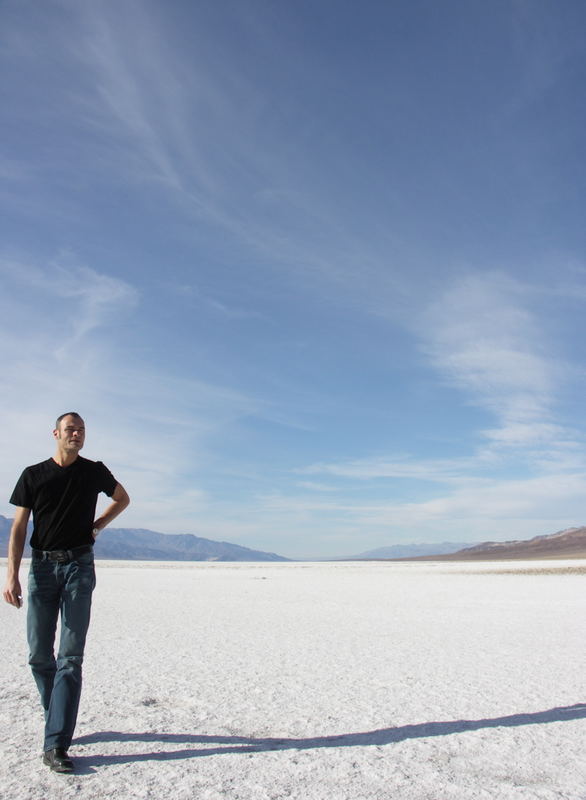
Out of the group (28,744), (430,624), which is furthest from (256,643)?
(28,744)

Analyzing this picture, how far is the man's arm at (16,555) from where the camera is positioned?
400 cm

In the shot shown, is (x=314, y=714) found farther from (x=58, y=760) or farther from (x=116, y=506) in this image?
(x=116, y=506)

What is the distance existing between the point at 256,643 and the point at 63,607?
518 centimetres

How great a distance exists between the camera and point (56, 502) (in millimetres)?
4105

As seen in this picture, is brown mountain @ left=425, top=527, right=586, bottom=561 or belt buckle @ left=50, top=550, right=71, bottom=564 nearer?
belt buckle @ left=50, top=550, right=71, bottom=564

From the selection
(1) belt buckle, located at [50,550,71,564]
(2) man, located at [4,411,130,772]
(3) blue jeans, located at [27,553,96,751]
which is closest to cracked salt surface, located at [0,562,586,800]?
(3) blue jeans, located at [27,553,96,751]

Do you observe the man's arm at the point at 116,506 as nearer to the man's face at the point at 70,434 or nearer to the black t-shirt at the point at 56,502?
the black t-shirt at the point at 56,502

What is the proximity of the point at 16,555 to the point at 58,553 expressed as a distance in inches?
15.3

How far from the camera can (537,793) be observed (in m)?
3.33

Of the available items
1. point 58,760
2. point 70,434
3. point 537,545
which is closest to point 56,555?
point 70,434

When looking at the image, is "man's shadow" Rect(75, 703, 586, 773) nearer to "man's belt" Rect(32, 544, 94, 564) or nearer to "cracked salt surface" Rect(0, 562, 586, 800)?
"cracked salt surface" Rect(0, 562, 586, 800)

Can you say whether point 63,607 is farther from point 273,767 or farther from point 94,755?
point 273,767

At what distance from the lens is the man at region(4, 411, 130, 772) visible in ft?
12.9

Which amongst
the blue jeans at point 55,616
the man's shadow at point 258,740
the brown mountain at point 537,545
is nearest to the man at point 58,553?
the blue jeans at point 55,616
